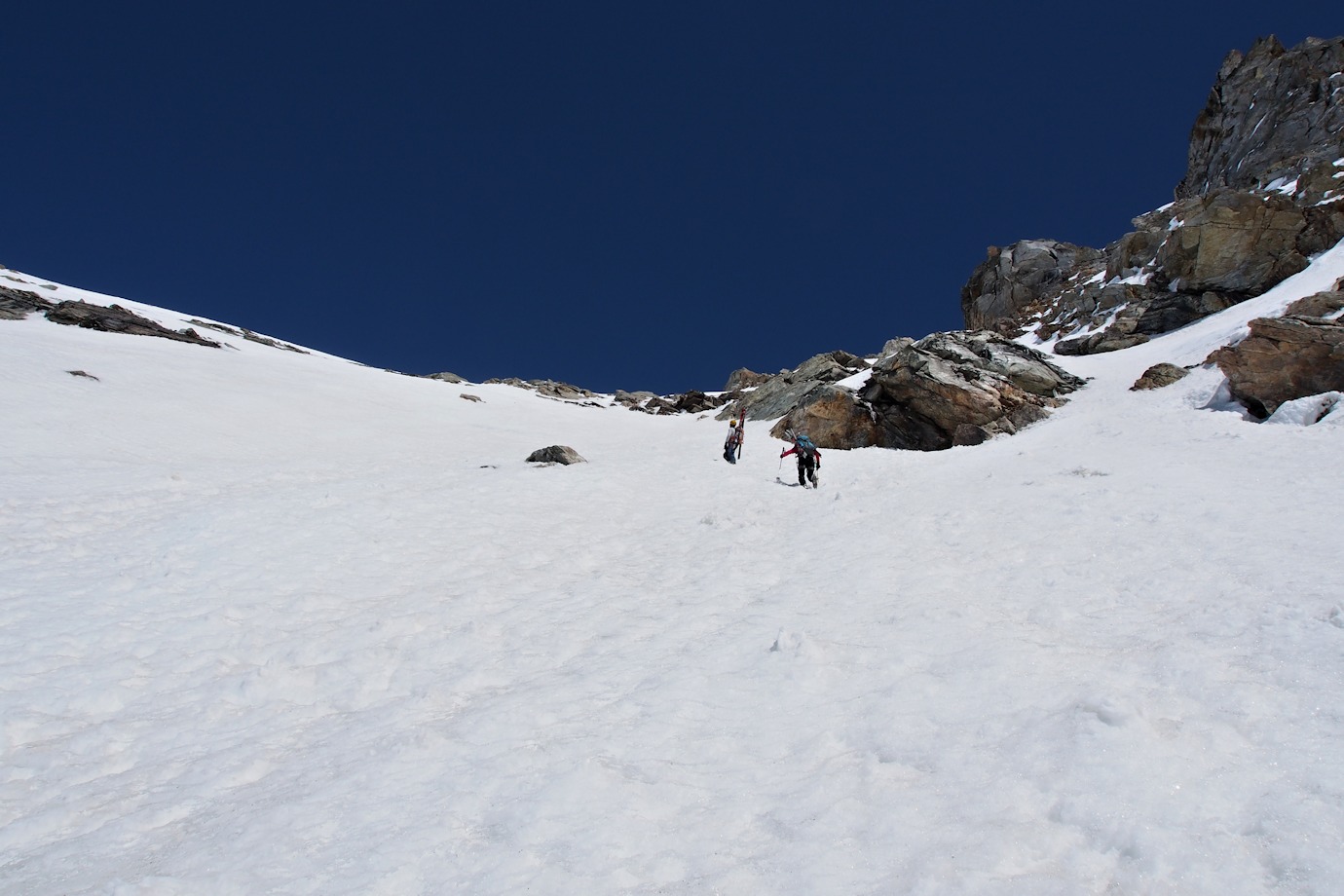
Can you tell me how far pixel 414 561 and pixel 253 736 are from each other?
5.57 m

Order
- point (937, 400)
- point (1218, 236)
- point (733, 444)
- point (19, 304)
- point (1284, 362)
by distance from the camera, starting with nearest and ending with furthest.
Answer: point (1284, 362), point (733, 444), point (937, 400), point (1218, 236), point (19, 304)

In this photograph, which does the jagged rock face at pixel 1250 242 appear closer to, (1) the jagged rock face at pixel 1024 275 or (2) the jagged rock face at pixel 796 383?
(2) the jagged rock face at pixel 796 383

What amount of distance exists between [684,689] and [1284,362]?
25.3 metres

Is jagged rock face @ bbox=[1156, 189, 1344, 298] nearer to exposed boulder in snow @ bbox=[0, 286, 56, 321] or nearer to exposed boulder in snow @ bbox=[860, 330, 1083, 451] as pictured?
exposed boulder in snow @ bbox=[860, 330, 1083, 451]

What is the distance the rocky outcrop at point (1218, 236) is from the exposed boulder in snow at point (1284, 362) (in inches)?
924

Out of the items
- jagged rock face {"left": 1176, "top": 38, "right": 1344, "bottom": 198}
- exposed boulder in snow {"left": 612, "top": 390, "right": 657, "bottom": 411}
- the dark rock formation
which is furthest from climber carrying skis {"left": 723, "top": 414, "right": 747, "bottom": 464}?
jagged rock face {"left": 1176, "top": 38, "right": 1344, "bottom": 198}

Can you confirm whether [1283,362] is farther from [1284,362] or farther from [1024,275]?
[1024,275]

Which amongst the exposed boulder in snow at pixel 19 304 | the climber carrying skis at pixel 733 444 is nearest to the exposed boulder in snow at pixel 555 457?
the climber carrying skis at pixel 733 444

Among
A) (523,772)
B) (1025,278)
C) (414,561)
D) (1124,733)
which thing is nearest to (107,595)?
(414,561)

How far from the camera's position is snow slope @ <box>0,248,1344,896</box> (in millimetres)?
4223

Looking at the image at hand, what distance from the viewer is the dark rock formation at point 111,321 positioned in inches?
1820

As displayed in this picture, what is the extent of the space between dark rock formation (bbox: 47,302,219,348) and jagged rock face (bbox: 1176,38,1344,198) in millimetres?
99576

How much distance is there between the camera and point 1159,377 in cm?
2812

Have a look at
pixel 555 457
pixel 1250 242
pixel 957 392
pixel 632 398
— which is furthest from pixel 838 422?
pixel 632 398
